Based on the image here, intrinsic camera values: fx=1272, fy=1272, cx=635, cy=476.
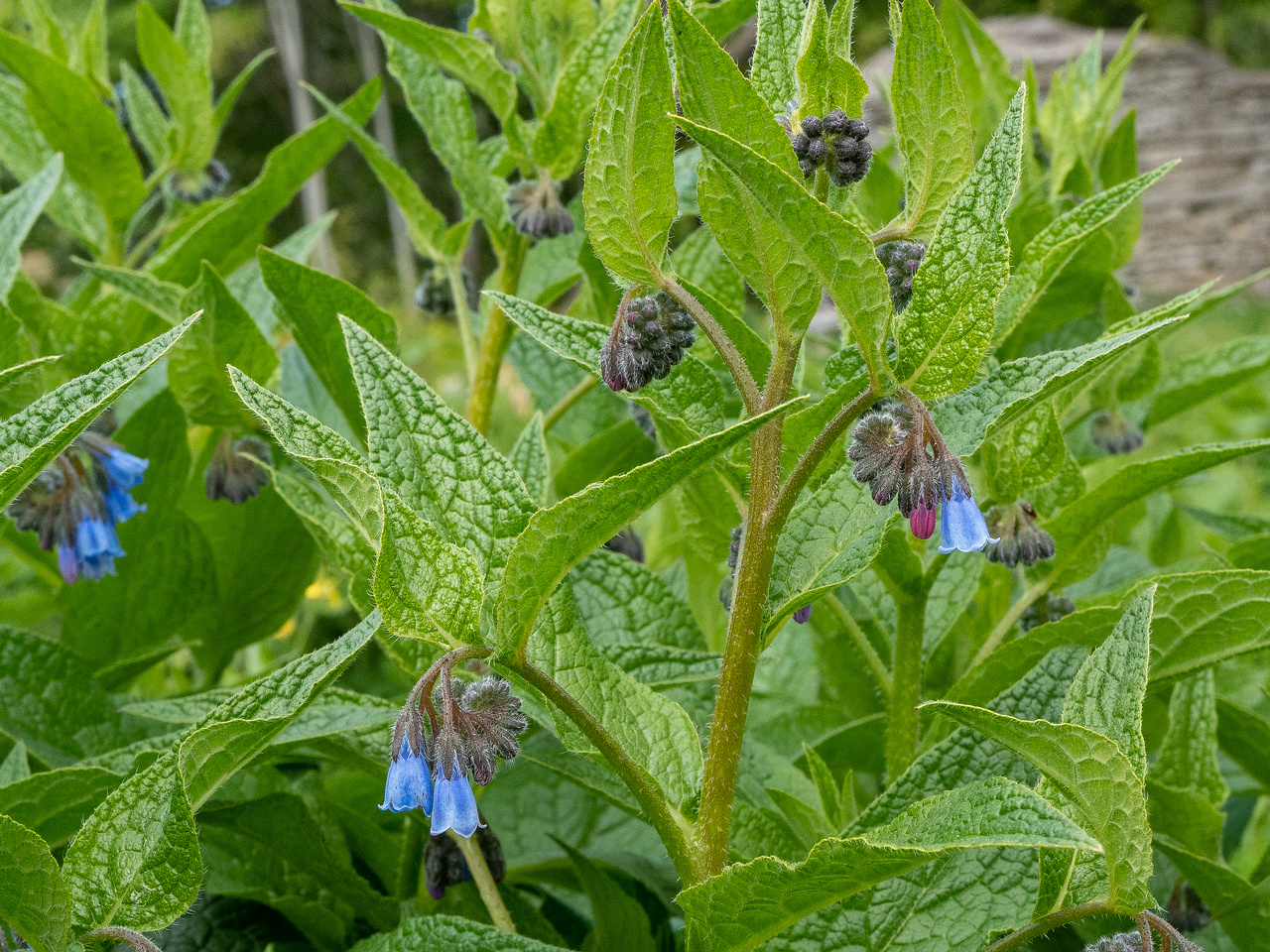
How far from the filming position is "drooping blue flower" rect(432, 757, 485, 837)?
0.85 meters

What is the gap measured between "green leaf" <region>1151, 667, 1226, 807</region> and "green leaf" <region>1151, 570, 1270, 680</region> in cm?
13

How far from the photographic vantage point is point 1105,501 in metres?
1.25

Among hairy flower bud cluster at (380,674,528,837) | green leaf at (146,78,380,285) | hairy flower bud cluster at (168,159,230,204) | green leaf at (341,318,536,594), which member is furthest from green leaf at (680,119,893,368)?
hairy flower bud cluster at (168,159,230,204)

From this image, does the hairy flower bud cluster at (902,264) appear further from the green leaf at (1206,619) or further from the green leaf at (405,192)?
the green leaf at (405,192)

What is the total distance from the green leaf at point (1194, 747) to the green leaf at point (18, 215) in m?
1.28

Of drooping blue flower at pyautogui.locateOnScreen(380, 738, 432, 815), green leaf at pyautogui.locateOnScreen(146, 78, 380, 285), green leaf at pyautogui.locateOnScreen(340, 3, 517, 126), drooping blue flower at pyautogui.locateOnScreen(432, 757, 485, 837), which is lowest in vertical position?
drooping blue flower at pyautogui.locateOnScreen(432, 757, 485, 837)

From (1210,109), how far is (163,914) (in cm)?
1427

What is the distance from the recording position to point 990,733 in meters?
0.82

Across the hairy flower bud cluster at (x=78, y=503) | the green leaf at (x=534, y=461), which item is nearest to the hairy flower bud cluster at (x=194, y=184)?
the hairy flower bud cluster at (x=78, y=503)

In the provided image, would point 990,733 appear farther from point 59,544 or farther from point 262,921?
point 59,544

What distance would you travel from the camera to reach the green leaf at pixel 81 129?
5.61ft

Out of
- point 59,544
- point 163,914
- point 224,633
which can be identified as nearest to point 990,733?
point 163,914

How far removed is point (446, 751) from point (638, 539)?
929 mm

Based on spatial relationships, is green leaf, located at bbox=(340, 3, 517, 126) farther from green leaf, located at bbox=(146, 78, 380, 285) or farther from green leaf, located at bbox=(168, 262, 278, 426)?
green leaf, located at bbox=(168, 262, 278, 426)
